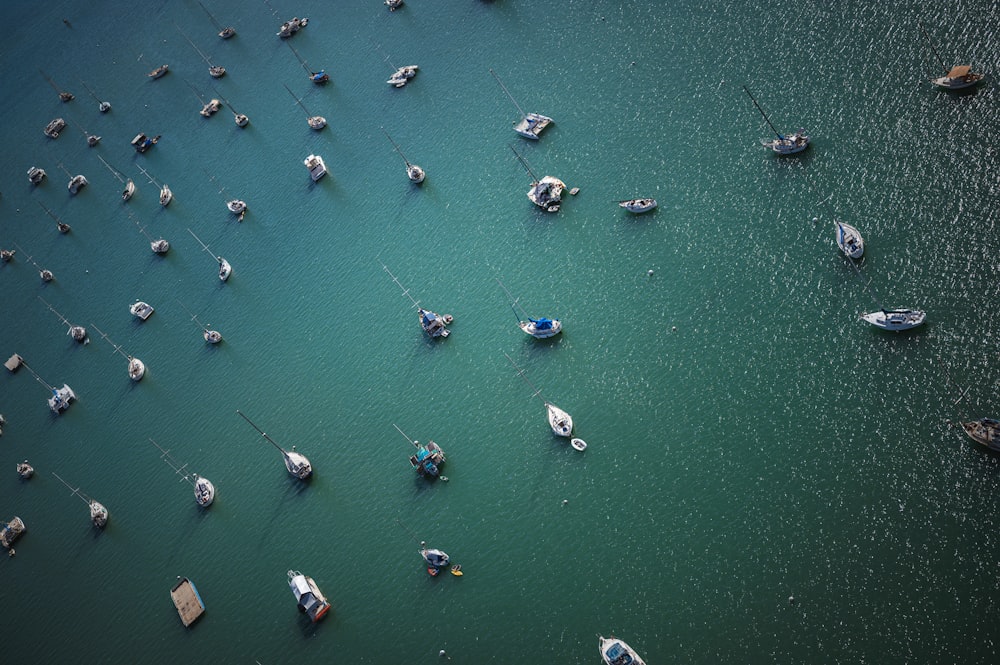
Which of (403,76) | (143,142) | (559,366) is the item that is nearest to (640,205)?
(559,366)

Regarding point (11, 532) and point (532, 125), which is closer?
point (11, 532)

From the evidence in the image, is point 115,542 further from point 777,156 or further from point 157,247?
point 777,156

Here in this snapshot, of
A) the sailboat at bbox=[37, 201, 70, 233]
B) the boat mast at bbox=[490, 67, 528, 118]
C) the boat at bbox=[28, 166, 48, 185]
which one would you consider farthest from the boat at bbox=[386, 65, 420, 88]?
the boat at bbox=[28, 166, 48, 185]

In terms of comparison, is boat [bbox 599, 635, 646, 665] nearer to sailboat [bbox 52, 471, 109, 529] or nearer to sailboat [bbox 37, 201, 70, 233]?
sailboat [bbox 52, 471, 109, 529]

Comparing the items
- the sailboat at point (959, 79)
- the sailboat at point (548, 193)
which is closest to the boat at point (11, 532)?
the sailboat at point (548, 193)

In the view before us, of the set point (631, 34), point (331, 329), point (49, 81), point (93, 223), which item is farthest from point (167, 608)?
point (49, 81)

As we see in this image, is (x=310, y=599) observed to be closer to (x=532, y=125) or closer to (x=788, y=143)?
(x=532, y=125)

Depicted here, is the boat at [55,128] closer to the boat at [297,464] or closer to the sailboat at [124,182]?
the sailboat at [124,182]
